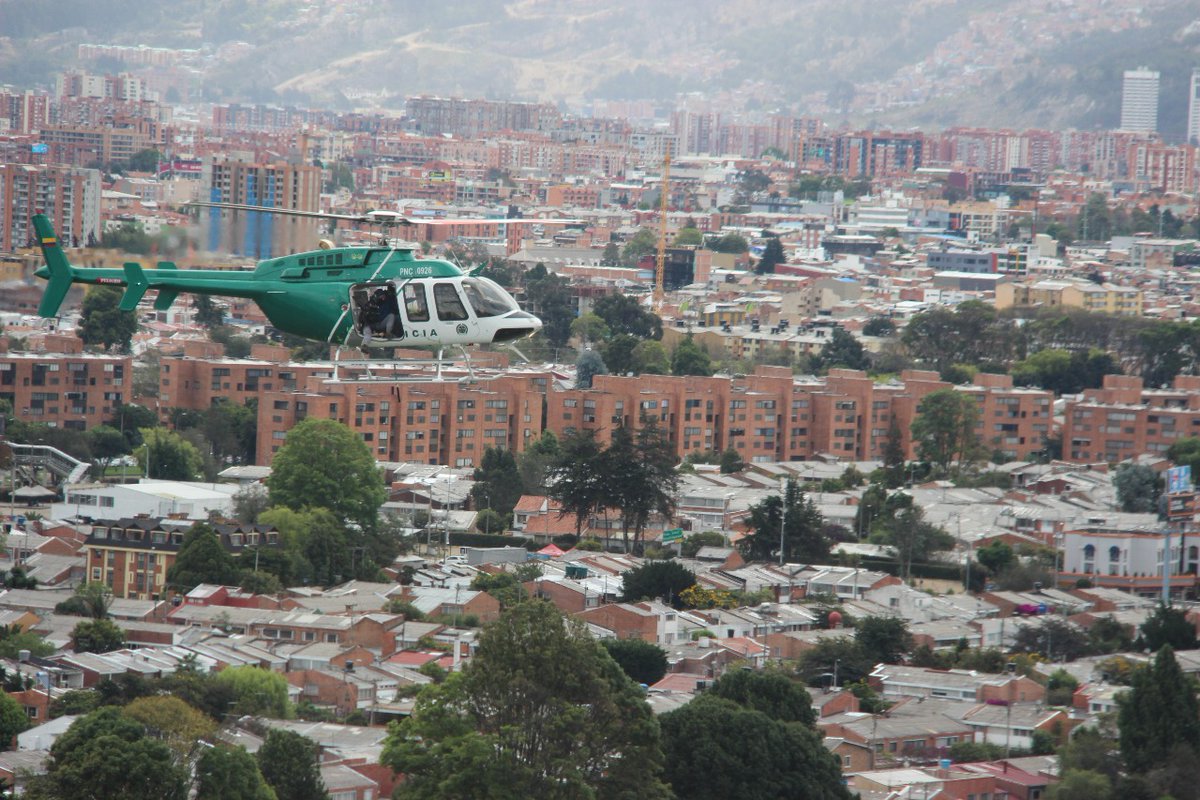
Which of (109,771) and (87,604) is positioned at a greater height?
(109,771)

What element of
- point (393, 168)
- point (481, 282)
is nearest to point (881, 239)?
point (393, 168)

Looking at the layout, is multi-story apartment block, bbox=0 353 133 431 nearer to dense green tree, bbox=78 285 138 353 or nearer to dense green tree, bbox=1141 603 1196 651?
dense green tree, bbox=78 285 138 353

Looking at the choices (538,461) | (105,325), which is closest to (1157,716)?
(538,461)

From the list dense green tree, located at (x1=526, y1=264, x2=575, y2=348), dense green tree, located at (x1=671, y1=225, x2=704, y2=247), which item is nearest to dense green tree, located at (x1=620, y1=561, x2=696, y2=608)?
dense green tree, located at (x1=526, y1=264, x2=575, y2=348)

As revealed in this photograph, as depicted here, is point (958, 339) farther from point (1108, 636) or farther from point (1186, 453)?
point (1108, 636)

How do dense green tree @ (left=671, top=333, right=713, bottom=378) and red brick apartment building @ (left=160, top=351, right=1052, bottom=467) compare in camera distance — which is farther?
dense green tree @ (left=671, top=333, right=713, bottom=378)

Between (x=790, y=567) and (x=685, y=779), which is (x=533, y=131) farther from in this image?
(x=685, y=779)

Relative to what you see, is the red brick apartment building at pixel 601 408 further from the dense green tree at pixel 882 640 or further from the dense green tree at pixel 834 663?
the dense green tree at pixel 834 663
